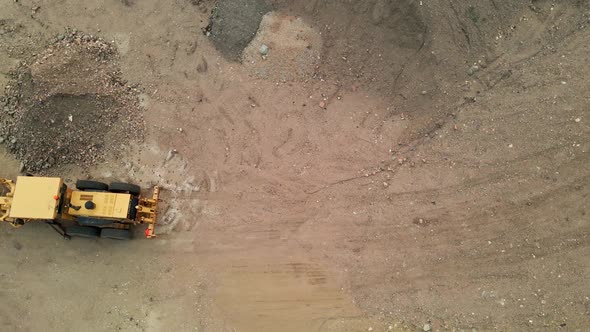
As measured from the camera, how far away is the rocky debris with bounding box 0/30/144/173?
402 inches

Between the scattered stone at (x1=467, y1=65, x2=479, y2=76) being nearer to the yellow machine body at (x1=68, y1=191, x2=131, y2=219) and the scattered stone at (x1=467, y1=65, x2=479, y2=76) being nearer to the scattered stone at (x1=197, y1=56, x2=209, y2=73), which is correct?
the scattered stone at (x1=197, y1=56, x2=209, y2=73)

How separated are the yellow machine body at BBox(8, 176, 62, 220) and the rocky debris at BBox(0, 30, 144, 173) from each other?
4.12 ft

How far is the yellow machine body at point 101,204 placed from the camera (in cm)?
933

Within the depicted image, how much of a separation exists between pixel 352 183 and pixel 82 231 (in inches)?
207

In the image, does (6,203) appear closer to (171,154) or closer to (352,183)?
(171,154)

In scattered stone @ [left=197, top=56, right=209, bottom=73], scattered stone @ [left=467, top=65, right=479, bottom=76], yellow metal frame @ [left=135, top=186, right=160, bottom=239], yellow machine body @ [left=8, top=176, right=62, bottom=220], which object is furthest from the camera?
scattered stone @ [left=197, top=56, right=209, bottom=73]

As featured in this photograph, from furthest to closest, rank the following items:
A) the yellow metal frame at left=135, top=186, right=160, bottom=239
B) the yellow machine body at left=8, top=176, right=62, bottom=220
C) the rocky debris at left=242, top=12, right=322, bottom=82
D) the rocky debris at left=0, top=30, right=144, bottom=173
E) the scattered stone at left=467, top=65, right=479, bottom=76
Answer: the rocky debris at left=242, top=12, right=322, bottom=82 < the scattered stone at left=467, top=65, right=479, bottom=76 < the rocky debris at left=0, top=30, right=144, bottom=173 < the yellow metal frame at left=135, top=186, right=160, bottom=239 < the yellow machine body at left=8, top=176, right=62, bottom=220

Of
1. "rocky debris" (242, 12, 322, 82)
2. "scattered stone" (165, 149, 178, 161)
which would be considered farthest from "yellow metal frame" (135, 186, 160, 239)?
"rocky debris" (242, 12, 322, 82)

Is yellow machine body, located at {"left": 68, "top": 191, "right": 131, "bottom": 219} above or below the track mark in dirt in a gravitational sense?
below

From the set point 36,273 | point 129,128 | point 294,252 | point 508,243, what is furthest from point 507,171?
point 36,273

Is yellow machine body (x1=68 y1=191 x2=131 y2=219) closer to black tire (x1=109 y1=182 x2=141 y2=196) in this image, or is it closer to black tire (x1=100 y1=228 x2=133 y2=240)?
black tire (x1=109 y1=182 x2=141 y2=196)

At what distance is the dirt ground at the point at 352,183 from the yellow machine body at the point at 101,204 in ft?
3.19

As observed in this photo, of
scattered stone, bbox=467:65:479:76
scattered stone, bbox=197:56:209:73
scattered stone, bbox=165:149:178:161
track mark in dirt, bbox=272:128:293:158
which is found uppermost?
scattered stone, bbox=467:65:479:76

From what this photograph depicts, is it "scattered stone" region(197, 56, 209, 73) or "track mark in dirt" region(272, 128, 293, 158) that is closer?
"track mark in dirt" region(272, 128, 293, 158)
